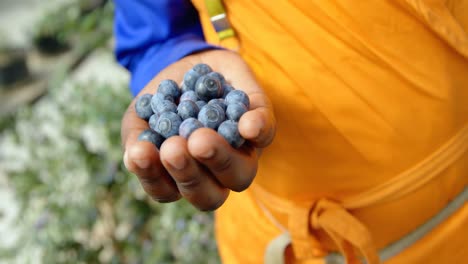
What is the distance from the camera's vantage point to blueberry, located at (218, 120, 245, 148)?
22.8 inches

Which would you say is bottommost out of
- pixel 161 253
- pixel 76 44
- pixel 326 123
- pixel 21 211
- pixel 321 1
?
pixel 76 44

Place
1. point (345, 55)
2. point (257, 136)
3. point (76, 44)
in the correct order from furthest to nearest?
point (76, 44), point (345, 55), point (257, 136)

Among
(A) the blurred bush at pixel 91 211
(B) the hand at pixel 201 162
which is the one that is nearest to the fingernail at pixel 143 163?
Result: (B) the hand at pixel 201 162

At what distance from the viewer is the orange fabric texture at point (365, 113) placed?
2.18 ft

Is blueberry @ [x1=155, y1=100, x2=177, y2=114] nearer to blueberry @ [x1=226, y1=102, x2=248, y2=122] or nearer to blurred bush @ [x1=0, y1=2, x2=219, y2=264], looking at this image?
blueberry @ [x1=226, y1=102, x2=248, y2=122]

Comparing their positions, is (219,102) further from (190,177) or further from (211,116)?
(190,177)

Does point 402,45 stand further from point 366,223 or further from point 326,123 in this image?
point 366,223

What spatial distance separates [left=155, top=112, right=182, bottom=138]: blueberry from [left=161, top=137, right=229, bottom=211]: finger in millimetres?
55

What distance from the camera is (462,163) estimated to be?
2.38 feet

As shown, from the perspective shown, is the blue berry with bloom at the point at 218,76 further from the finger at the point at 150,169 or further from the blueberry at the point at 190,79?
the finger at the point at 150,169

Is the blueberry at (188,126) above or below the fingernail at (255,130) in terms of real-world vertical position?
below

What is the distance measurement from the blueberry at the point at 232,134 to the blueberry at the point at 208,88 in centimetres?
9

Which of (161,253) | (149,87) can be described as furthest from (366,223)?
(161,253)

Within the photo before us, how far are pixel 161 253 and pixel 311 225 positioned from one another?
88 cm
